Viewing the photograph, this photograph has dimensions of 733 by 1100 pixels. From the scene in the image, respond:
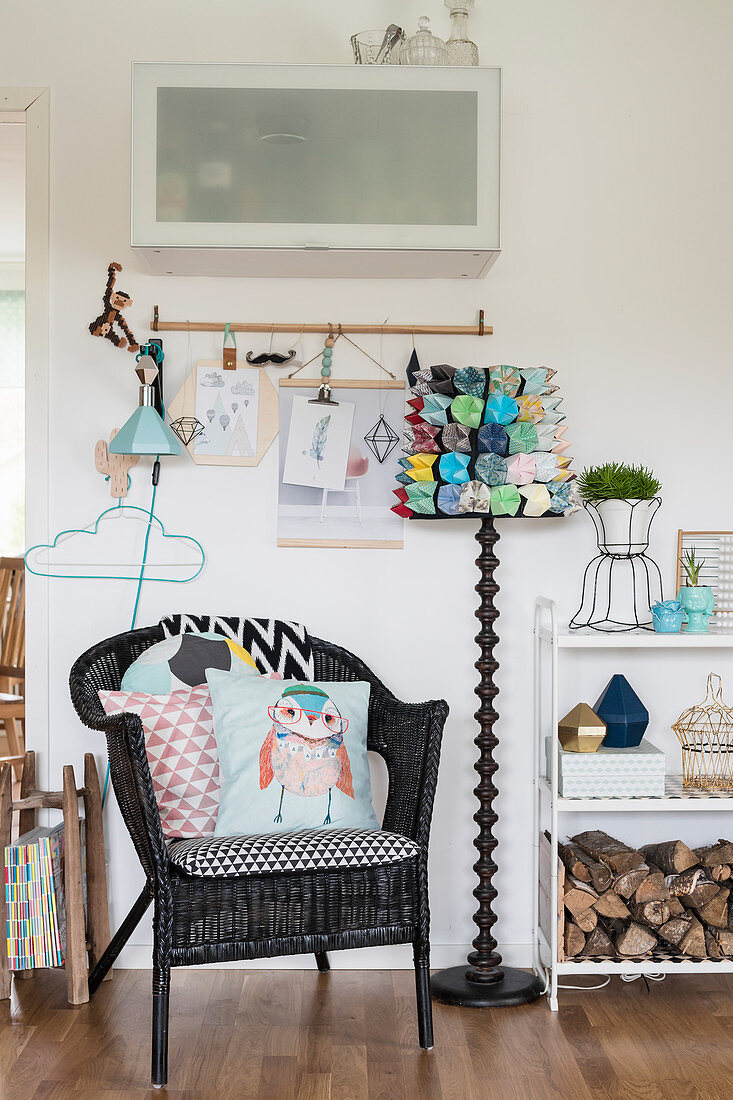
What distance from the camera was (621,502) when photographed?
2.43m

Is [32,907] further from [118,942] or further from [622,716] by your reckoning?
[622,716]

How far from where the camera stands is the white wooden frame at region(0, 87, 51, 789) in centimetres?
257

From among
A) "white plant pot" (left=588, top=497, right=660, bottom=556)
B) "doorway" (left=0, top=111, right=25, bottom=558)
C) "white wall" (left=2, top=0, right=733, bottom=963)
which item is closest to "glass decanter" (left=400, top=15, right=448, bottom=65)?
"white wall" (left=2, top=0, right=733, bottom=963)

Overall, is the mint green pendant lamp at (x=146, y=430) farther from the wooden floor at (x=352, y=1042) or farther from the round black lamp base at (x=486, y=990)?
the round black lamp base at (x=486, y=990)

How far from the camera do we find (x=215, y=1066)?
1.98 m

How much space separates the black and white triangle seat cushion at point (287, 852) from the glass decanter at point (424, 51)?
175 centimetres

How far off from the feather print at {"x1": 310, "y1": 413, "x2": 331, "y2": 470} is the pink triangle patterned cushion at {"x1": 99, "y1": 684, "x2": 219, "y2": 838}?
2.32ft

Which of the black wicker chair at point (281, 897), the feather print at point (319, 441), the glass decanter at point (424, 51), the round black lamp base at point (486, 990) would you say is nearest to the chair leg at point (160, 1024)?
the black wicker chair at point (281, 897)

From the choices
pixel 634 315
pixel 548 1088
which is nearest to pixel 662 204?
pixel 634 315

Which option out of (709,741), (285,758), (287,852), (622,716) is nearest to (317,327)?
(285,758)

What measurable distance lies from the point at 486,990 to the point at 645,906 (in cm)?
41

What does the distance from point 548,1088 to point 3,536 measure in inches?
177

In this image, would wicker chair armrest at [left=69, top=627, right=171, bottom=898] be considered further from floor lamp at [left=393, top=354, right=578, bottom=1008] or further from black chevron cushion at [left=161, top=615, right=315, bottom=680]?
floor lamp at [left=393, top=354, right=578, bottom=1008]

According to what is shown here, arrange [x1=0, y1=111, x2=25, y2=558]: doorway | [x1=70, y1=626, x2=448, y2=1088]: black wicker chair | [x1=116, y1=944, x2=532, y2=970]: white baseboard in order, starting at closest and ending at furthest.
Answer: [x1=70, y1=626, x2=448, y2=1088]: black wicker chair → [x1=116, y1=944, x2=532, y2=970]: white baseboard → [x1=0, y1=111, x2=25, y2=558]: doorway
